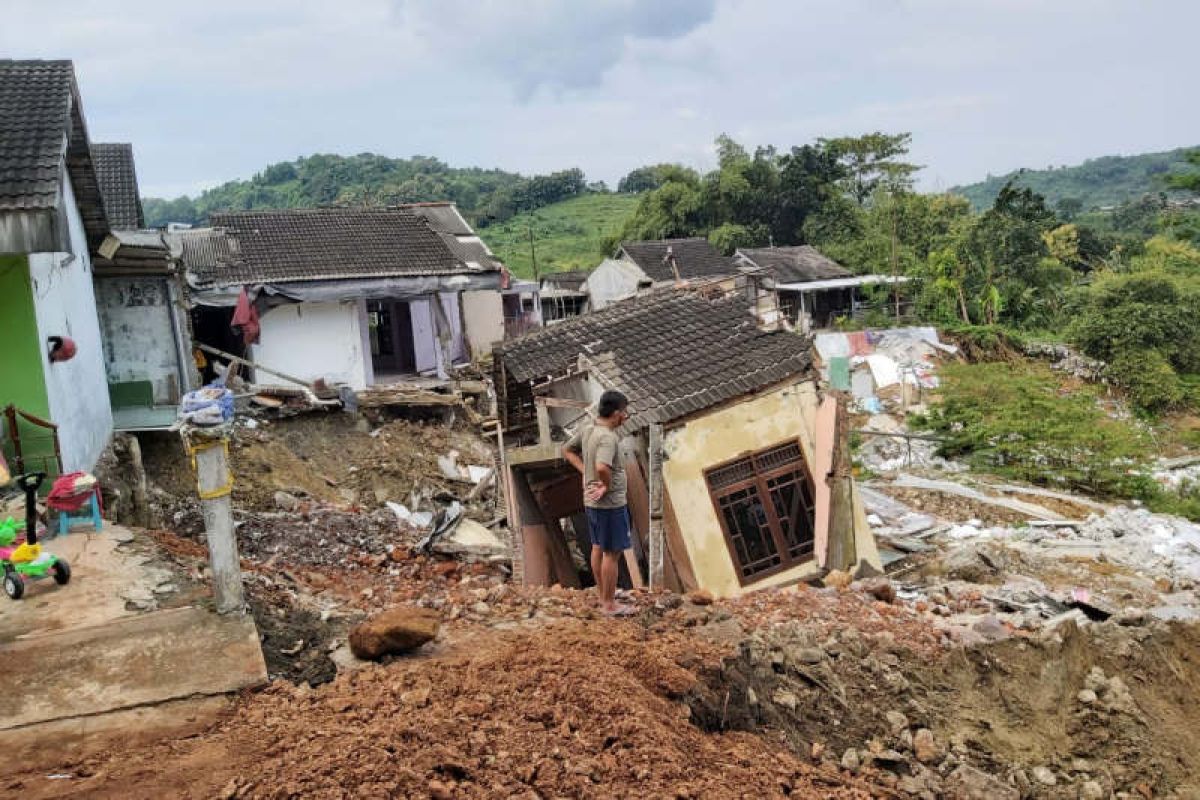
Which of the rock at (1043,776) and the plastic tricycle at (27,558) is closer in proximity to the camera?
the rock at (1043,776)

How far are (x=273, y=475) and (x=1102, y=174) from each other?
159090 mm

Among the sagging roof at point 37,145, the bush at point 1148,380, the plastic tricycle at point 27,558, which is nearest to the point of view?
the plastic tricycle at point 27,558

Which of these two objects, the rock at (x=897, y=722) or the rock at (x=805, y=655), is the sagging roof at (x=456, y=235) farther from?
the rock at (x=897, y=722)

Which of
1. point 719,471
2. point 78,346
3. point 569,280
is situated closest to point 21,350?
point 78,346

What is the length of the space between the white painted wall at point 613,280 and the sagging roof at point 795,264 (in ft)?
19.3

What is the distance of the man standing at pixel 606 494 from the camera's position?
6254 millimetres

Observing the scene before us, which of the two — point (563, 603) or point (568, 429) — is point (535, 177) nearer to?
point (568, 429)

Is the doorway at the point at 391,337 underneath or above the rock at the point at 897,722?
above

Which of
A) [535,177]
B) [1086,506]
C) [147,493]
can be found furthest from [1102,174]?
[147,493]

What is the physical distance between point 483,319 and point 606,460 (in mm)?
21243

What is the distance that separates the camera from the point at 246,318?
16875mm

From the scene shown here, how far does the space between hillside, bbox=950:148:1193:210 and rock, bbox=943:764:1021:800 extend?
136 metres

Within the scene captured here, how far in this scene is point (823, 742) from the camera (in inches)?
185

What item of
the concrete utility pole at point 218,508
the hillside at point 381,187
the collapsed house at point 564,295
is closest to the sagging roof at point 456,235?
the collapsed house at point 564,295
